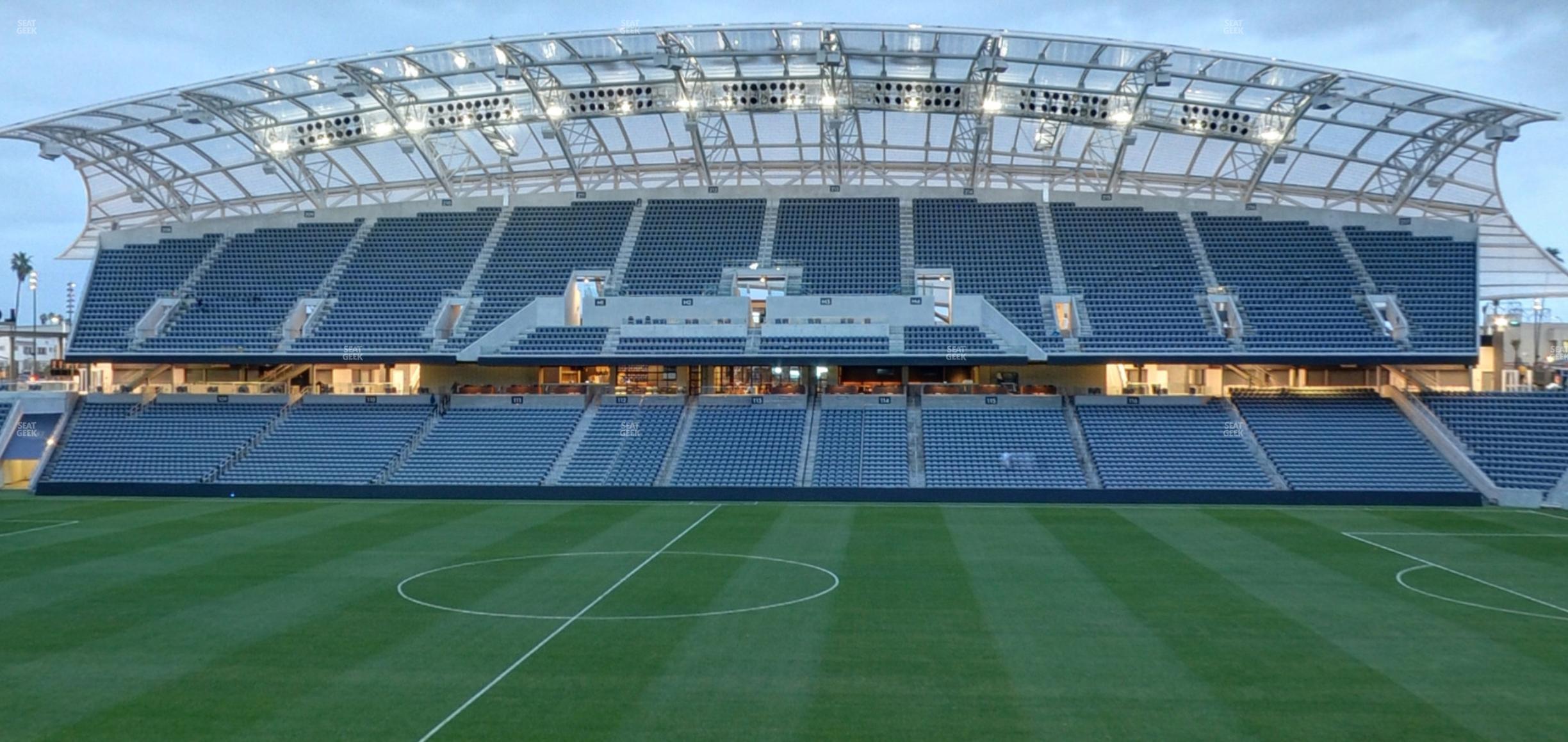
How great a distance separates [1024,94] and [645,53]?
13.3 m

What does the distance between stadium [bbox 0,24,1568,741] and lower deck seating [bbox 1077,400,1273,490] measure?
0.18 meters

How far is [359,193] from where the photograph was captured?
4859 centimetres

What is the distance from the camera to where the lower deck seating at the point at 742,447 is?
36.2 meters

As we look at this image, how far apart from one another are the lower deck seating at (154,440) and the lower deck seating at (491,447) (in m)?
6.83

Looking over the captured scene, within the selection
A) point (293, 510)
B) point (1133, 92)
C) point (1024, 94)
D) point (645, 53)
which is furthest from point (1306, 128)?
point (293, 510)

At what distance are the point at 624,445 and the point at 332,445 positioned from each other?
34.0 feet

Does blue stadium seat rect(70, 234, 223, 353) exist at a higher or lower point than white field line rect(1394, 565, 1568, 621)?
higher

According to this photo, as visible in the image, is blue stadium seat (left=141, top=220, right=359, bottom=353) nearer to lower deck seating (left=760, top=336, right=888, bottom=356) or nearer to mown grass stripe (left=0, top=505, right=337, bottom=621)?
mown grass stripe (left=0, top=505, right=337, bottom=621)

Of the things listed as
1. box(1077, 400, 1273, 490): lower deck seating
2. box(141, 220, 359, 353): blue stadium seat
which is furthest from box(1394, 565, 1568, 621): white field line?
box(141, 220, 359, 353): blue stadium seat

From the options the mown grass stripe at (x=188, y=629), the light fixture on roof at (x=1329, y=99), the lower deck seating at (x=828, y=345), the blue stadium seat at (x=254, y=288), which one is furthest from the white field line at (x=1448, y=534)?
the blue stadium seat at (x=254, y=288)

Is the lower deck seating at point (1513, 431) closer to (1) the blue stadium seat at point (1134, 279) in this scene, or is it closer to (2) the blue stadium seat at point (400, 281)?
(1) the blue stadium seat at point (1134, 279)

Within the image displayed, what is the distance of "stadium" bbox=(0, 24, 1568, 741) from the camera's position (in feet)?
56.5

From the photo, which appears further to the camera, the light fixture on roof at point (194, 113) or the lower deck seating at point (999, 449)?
the light fixture on roof at point (194, 113)

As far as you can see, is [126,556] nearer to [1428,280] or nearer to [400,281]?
[400,281]
